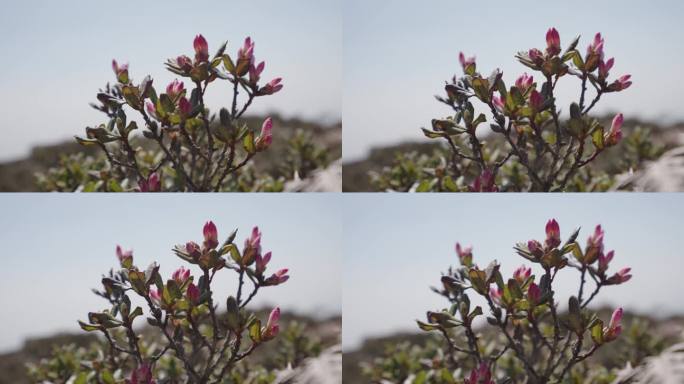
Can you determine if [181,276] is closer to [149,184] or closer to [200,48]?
[149,184]

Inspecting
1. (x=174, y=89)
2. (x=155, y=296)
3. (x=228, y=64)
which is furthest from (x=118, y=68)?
(x=155, y=296)

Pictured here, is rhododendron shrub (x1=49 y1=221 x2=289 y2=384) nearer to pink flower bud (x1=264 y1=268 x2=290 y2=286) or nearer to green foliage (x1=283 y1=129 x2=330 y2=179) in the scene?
pink flower bud (x1=264 y1=268 x2=290 y2=286)

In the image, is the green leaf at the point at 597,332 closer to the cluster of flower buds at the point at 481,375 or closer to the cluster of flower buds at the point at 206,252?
the cluster of flower buds at the point at 481,375

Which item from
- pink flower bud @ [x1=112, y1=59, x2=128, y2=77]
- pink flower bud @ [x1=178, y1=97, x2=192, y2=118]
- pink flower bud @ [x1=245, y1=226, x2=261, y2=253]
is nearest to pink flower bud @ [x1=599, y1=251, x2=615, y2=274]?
pink flower bud @ [x1=245, y1=226, x2=261, y2=253]

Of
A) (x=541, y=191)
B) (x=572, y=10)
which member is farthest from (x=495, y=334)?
(x=572, y=10)

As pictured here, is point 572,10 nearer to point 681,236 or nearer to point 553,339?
point 681,236
